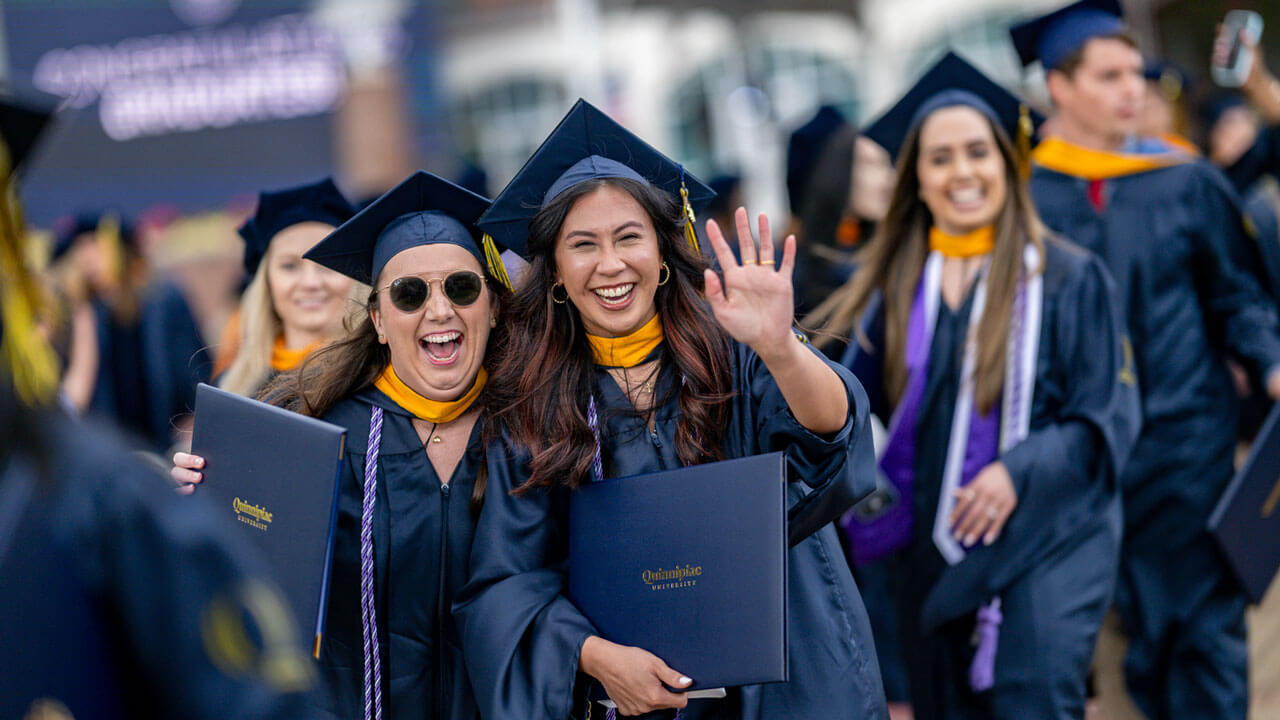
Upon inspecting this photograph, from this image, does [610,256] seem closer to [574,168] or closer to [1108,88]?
[574,168]

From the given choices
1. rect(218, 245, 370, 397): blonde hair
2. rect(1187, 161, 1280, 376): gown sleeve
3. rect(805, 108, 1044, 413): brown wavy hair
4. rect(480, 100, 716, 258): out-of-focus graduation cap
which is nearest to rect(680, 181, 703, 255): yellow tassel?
rect(480, 100, 716, 258): out-of-focus graduation cap

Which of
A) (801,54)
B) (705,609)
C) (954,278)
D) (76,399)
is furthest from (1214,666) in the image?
(801,54)

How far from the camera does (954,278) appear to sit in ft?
14.4

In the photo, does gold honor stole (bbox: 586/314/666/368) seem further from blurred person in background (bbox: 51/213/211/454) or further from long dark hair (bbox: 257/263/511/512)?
blurred person in background (bbox: 51/213/211/454)

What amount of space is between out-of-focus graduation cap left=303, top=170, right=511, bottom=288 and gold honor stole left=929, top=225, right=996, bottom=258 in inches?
66.1

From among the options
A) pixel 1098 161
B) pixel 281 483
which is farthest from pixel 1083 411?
pixel 281 483

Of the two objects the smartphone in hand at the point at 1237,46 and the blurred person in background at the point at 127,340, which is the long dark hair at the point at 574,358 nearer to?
the smartphone in hand at the point at 1237,46

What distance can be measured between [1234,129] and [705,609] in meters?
6.92

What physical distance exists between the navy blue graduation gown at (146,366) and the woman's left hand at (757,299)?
19.0 ft

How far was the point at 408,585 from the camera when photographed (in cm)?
331

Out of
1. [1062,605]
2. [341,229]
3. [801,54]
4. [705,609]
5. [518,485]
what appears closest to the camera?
[705,609]

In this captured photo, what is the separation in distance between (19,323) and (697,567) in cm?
175

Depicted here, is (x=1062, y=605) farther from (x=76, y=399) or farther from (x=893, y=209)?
(x=76, y=399)

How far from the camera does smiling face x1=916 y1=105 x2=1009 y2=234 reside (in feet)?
14.1
